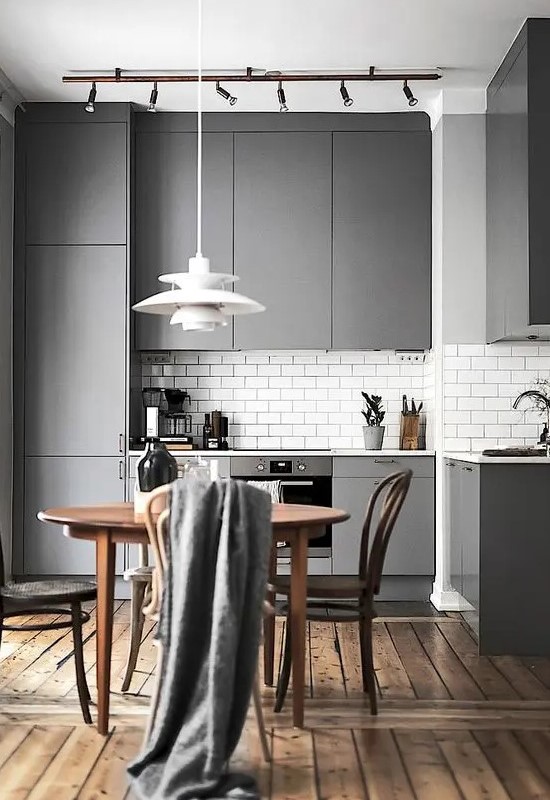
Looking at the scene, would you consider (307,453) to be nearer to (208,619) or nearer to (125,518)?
(125,518)

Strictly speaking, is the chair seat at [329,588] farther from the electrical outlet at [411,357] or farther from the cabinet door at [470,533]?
the electrical outlet at [411,357]

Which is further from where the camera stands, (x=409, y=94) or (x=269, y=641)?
(x=409, y=94)

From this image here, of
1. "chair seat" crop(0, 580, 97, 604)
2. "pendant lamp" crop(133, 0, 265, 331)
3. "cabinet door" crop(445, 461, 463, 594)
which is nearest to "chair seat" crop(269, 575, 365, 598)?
"chair seat" crop(0, 580, 97, 604)

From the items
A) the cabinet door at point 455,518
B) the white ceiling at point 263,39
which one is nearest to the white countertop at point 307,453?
the cabinet door at point 455,518

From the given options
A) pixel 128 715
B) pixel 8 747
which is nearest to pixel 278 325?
pixel 128 715

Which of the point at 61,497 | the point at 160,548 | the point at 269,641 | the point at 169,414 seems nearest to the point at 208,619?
the point at 160,548

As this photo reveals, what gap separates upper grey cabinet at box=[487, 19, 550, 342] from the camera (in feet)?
16.9

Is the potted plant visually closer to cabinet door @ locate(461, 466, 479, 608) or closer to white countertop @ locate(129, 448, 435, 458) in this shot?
white countertop @ locate(129, 448, 435, 458)

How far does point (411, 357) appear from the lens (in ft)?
22.3

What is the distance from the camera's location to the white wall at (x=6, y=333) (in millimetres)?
6215

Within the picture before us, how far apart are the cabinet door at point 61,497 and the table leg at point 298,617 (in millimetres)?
2724

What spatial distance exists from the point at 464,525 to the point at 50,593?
241 centimetres

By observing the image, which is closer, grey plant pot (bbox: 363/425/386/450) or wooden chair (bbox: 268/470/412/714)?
wooden chair (bbox: 268/470/412/714)

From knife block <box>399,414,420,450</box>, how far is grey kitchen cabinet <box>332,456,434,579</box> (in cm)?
33
